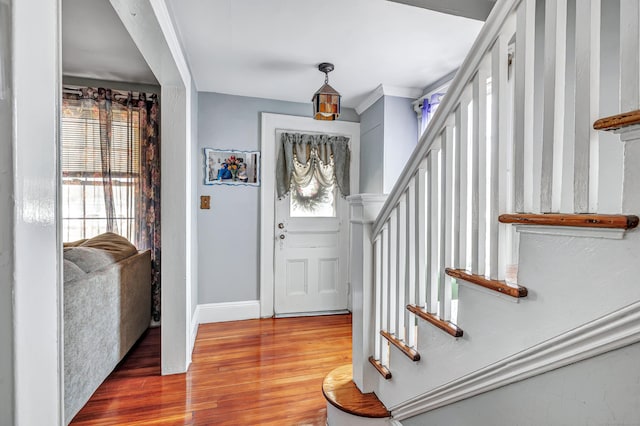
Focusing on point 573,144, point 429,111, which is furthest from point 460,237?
point 429,111

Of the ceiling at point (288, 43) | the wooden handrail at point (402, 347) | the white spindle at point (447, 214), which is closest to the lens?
the white spindle at point (447, 214)

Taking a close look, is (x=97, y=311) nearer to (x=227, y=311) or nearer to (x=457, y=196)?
(x=227, y=311)

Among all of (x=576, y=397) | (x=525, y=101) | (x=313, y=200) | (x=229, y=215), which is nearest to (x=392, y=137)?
(x=313, y=200)

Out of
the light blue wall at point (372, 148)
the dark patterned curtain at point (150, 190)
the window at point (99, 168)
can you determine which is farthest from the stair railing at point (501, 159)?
the window at point (99, 168)

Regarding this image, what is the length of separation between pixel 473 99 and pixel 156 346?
116 inches

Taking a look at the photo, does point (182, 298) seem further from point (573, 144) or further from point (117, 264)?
point (573, 144)

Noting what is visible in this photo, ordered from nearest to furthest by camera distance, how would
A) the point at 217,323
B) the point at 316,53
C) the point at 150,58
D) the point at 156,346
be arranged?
the point at 150,58
the point at 316,53
the point at 156,346
the point at 217,323

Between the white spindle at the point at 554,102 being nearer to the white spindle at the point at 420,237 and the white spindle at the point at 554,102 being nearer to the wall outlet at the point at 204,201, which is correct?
the white spindle at the point at 420,237

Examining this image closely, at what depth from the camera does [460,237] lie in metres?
Result: 1.09

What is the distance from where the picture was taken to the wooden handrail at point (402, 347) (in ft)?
4.15

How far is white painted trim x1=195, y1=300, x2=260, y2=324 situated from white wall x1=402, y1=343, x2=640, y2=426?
2667 millimetres

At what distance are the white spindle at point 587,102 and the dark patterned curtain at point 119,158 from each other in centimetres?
320

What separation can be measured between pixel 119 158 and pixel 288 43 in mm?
1984

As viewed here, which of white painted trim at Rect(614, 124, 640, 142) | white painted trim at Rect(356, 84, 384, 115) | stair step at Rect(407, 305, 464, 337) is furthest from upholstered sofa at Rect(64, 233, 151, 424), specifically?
white painted trim at Rect(356, 84, 384, 115)
